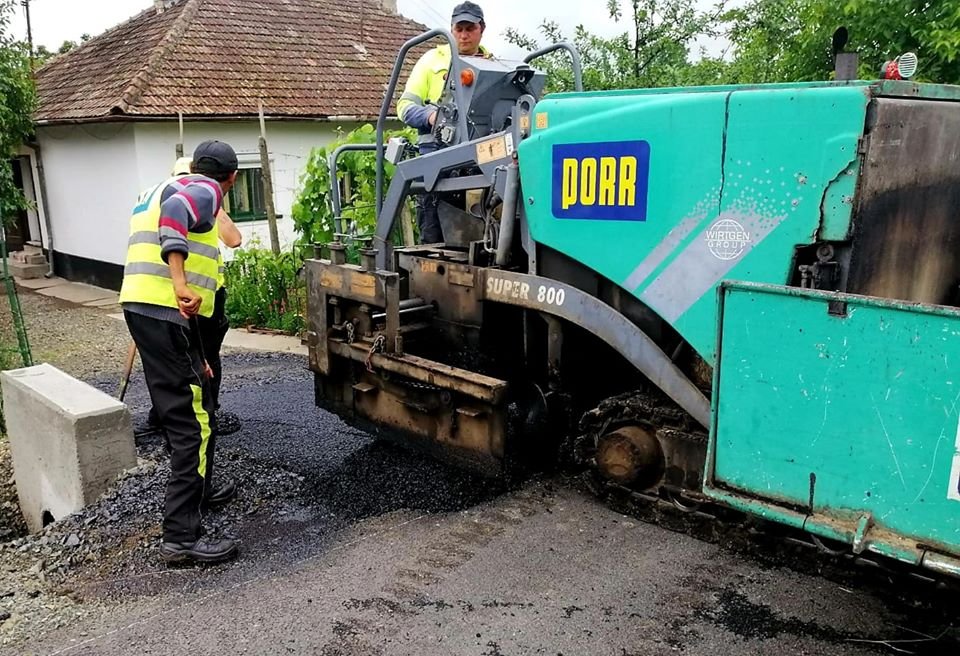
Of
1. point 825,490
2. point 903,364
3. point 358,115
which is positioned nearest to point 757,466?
point 825,490

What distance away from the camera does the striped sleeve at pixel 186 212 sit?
11.9 ft

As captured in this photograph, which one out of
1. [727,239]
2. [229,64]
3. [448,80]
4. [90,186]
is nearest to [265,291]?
[448,80]

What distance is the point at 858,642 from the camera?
9.60 ft

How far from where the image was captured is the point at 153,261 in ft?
12.4

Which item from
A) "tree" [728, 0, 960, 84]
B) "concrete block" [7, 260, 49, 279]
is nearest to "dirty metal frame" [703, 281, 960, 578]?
"tree" [728, 0, 960, 84]

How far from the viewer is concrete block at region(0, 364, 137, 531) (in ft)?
14.4

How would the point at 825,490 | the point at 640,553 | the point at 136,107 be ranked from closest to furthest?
the point at 825,490 < the point at 640,553 < the point at 136,107

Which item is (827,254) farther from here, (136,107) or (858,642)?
(136,107)

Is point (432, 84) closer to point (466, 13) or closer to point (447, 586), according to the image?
point (466, 13)

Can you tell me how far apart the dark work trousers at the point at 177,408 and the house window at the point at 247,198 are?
9155mm

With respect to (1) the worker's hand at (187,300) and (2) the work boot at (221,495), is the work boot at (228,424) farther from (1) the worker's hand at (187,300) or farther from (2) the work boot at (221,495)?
(1) the worker's hand at (187,300)

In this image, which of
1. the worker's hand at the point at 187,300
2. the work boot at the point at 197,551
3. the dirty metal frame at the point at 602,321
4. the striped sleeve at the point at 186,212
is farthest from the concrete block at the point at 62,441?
the dirty metal frame at the point at 602,321

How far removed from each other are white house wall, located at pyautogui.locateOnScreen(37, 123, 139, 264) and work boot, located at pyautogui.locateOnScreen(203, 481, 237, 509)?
28.6 feet

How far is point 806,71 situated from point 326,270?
152 inches
